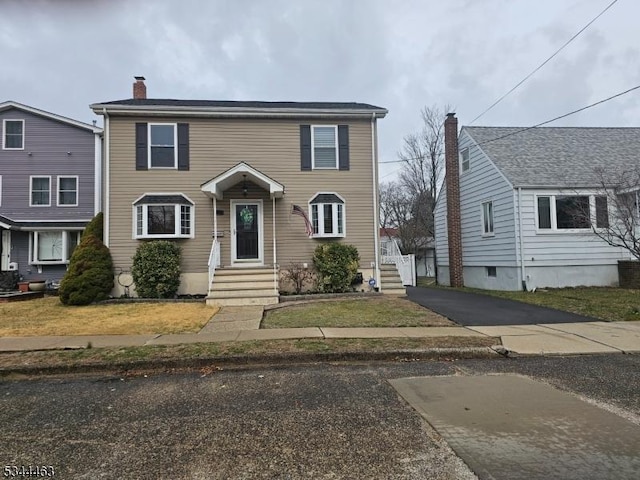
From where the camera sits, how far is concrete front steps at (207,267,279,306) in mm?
11023

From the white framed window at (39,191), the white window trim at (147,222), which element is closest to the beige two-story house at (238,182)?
the white window trim at (147,222)

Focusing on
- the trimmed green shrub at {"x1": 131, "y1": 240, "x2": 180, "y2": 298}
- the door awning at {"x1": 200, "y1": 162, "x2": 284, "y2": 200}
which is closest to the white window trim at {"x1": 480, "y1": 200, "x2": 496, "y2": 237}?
the door awning at {"x1": 200, "y1": 162, "x2": 284, "y2": 200}

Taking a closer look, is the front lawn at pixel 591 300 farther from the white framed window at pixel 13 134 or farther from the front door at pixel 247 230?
the white framed window at pixel 13 134

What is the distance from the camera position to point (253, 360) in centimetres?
560

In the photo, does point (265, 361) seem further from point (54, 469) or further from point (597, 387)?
point (597, 387)

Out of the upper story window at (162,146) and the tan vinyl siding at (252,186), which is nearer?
the tan vinyl siding at (252,186)

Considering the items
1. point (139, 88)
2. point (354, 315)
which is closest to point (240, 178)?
point (354, 315)

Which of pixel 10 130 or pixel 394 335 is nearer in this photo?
pixel 394 335

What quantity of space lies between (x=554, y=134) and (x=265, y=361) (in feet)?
60.5

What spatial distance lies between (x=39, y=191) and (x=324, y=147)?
12911 mm

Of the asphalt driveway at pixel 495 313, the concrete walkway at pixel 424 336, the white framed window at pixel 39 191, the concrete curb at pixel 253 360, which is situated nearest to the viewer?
the concrete curb at pixel 253 360

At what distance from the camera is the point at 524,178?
14961mm

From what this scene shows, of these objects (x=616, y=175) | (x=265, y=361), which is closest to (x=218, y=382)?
(x=265, y=361)

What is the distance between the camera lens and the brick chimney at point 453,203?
714 inches
